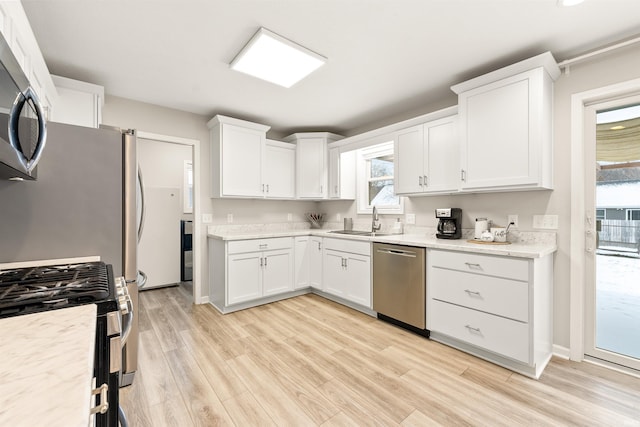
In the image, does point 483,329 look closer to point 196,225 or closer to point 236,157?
point 236,157

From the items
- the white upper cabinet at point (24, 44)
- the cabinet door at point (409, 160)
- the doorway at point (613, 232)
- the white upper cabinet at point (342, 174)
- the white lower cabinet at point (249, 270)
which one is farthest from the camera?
the white upper cabinet at point (342, 174)

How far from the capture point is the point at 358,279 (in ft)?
10.2

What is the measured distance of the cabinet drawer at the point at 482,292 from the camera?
1.96 metres

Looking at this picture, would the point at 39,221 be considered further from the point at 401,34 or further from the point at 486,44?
the point at 486,44

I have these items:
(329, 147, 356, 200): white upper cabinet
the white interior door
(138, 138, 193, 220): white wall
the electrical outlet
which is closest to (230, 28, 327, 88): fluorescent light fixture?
(329, 147, 356, 200): white upper cabinet

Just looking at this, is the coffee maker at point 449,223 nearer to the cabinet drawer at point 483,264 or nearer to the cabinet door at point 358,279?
the cabinet drawer at point 483,264

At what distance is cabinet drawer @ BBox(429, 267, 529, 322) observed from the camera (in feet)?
6.44

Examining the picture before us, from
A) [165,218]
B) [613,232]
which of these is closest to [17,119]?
[613,232]

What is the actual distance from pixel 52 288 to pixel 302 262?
2.88 meters

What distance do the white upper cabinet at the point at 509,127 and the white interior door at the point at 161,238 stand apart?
3986 millimetres

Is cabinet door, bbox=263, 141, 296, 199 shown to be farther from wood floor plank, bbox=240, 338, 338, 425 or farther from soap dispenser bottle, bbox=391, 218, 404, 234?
wood floor plank, bbox=240, 338, 338, 425

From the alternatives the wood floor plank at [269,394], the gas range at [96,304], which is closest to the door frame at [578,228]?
the wood floor plank at [269,394]

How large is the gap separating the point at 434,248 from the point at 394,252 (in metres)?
0.41

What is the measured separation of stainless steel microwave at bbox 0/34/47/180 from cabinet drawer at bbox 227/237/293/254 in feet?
7.06
